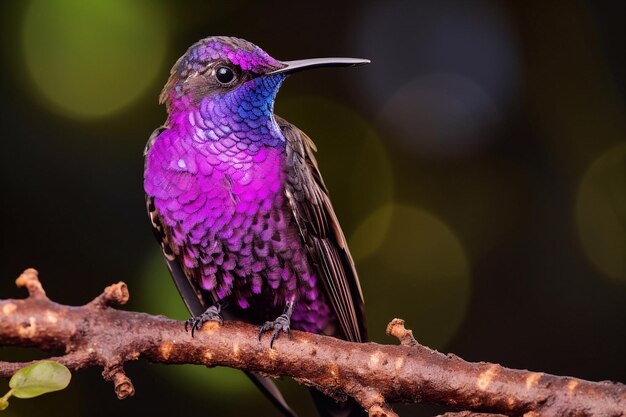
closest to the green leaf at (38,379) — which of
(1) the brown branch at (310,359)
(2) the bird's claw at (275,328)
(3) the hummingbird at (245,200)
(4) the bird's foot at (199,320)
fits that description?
(1) the brown branch at (310,359)

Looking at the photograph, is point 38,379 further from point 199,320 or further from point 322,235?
point 322,235

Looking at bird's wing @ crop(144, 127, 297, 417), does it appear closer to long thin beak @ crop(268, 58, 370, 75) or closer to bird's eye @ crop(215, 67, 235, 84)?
bird's eye @ crop(215, 67, 235, 84)

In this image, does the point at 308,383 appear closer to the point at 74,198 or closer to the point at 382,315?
the point at 382,315

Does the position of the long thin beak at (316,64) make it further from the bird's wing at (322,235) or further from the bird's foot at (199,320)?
the bird's foot at (199,320)

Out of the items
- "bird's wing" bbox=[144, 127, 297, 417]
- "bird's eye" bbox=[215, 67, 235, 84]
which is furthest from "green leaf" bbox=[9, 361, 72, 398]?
"bird's eye" bbox=[215, 67, 235, 84]

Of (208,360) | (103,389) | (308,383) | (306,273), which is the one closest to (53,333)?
(208,360)

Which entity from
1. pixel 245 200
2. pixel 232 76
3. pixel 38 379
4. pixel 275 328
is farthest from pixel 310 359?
pixel 232 76
